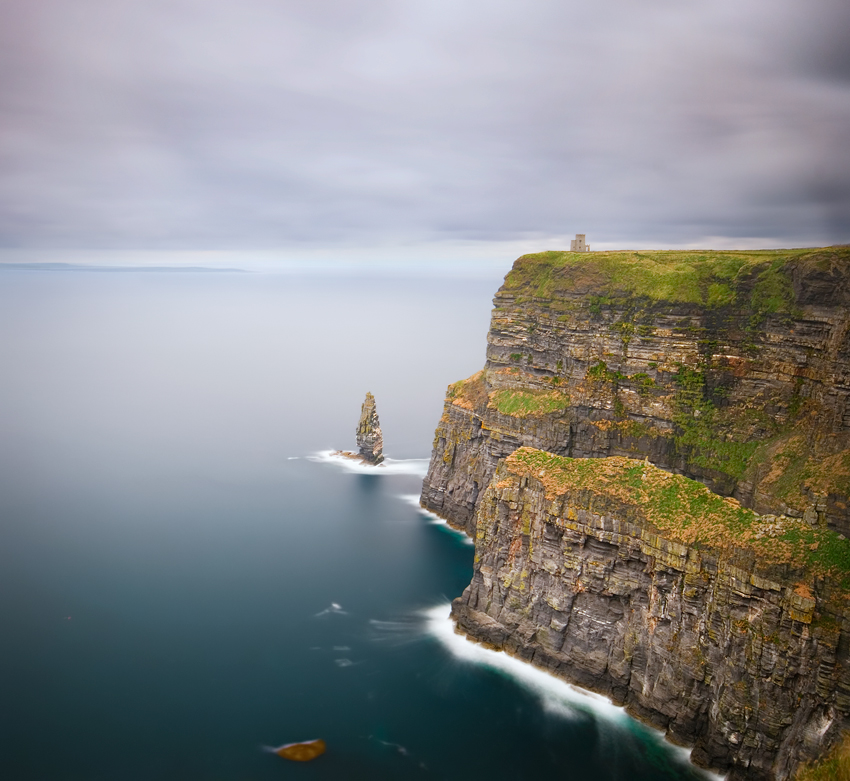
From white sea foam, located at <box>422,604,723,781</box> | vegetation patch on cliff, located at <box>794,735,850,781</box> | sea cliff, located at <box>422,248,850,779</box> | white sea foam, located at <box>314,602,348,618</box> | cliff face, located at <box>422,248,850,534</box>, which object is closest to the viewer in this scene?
vegetation patch on cliff, located at <box>794,735,850,781</box>

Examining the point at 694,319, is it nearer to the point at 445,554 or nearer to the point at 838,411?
the point at 838,411

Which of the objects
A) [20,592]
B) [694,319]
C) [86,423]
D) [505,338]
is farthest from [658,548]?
[86,423]

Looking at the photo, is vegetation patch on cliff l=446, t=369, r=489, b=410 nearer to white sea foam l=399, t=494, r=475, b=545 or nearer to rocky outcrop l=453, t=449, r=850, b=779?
white sea foam l=399, t=494, r=475, b=545

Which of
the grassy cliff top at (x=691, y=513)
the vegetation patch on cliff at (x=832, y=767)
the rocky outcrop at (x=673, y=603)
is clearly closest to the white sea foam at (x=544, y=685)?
the rocky outcrop at (x=673, y=603)

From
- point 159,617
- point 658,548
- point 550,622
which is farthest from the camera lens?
point 159,617

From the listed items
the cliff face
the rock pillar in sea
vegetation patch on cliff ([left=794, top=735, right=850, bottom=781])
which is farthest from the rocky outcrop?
the rock pillar in sea

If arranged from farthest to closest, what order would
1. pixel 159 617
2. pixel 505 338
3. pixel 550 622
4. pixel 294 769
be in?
pixel 505 338 → pixel 159 617 → pixel 550 622 → pixel 294 769

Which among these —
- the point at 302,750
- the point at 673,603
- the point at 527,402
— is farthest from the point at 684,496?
the point at 302,750
